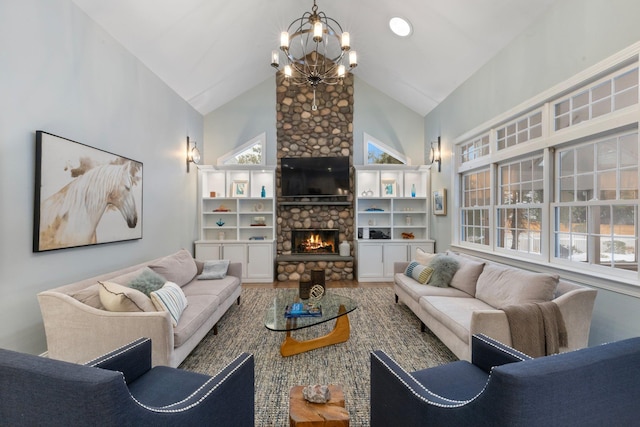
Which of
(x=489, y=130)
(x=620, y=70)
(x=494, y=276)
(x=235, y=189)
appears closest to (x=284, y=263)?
(x=235, y=189)

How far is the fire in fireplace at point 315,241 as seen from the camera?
20.5 ft

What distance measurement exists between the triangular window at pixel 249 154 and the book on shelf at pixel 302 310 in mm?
3874

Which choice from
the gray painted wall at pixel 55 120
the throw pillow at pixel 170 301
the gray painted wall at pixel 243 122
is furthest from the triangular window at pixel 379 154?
the throw pillow at pixel 170 301

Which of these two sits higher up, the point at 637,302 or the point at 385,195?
the point at 385,195

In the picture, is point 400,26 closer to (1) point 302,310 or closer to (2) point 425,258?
(2) point 425,258

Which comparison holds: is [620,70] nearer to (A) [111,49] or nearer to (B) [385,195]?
(B) [385,195]

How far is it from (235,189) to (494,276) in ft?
15.6

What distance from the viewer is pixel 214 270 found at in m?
3.97

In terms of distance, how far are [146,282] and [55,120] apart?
1.62 m

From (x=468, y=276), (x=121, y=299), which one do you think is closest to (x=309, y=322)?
(x=121, y=299)

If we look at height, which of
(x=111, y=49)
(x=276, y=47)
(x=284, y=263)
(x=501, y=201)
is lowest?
(x=284, y=263)

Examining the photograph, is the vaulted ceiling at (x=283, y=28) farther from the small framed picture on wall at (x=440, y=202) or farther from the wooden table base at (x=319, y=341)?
the wooden table base at (x=319, y=341)

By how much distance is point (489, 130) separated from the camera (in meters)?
3.99

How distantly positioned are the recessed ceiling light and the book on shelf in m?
3.87
